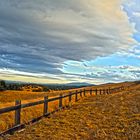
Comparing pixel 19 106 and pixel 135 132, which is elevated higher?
pixel 19 106

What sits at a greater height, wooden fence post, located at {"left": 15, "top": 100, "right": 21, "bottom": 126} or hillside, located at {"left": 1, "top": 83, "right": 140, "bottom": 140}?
wooden fence post, located at {"left": 15, "top": 100, "right": 21, "bottom": 126}

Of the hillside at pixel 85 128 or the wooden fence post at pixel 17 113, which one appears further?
the wooden fence post at pixel 17 113

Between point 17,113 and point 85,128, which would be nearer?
point 17,113

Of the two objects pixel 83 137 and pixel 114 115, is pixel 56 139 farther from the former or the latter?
pixel 114 115

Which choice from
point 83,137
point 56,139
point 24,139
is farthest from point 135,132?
point 24,139

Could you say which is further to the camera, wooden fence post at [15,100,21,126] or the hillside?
wooden fence post at [15,100,21,126]

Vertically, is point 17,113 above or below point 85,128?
above

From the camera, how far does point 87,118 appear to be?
1653 centimetres

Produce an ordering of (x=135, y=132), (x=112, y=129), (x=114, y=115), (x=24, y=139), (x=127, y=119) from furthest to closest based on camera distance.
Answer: (x=114, y=115) → (x=127, y=119) → (x=112, y=129) → (x=135, y=132) → (x=24, y=139)

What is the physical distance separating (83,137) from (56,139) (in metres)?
0.98

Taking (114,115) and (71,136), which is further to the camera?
(114,115)

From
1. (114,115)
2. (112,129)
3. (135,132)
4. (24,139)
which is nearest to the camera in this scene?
(24,139)

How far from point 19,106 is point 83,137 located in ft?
9.08

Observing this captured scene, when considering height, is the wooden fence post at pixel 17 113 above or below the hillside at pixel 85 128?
above
